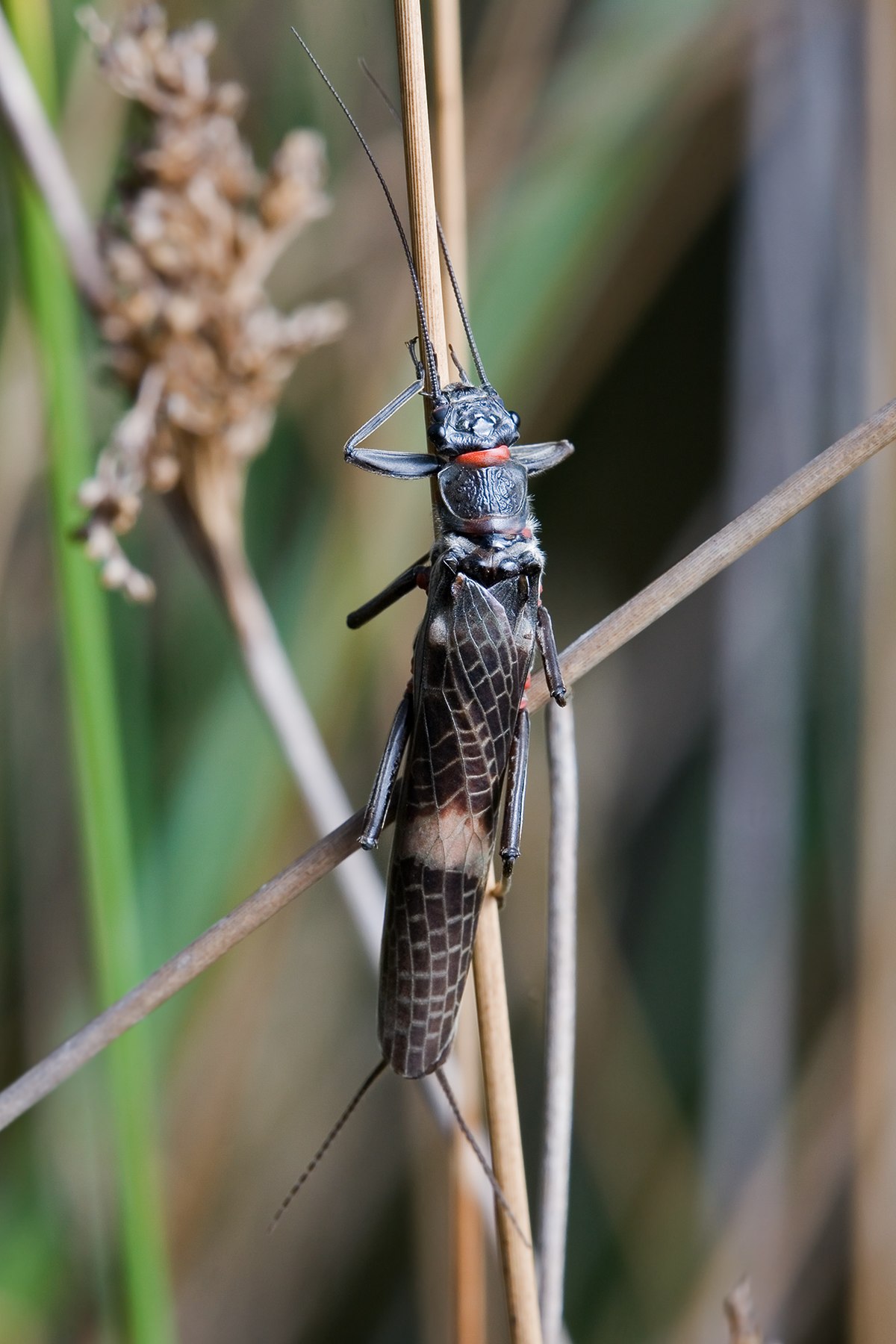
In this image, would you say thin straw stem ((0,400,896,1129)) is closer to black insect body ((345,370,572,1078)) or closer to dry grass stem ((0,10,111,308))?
black insect body ((345,370,572,1078))

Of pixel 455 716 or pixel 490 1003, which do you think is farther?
pixel 455 716

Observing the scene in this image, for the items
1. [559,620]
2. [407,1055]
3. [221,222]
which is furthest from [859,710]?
[221,222]

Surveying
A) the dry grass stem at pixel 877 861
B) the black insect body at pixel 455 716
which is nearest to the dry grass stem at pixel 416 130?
the black insect body at pixel 455 716

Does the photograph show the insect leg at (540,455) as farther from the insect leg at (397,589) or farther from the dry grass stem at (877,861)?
the dry grass stem at (877,861)

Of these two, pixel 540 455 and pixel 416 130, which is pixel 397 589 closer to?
pixel 540 455

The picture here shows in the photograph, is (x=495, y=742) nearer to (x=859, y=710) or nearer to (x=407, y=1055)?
(x=407, y=1055)

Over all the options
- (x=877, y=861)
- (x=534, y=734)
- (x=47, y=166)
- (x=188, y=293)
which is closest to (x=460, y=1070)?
(x=188, y=293)
